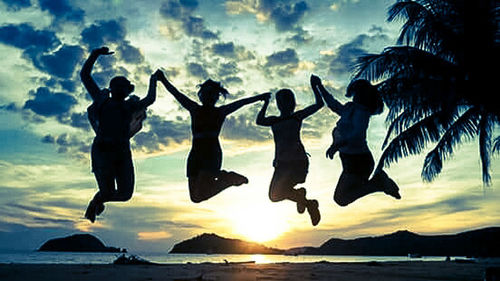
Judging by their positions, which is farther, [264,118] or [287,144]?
[264,118]

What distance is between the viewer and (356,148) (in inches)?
301

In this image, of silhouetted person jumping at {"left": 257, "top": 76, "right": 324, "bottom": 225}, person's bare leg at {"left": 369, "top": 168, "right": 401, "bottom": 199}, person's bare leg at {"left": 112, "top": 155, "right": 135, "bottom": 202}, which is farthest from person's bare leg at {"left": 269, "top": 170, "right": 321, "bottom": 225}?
person's bare leg at {"left": 112, "top": 155, "right": 135, "bottom": 202}

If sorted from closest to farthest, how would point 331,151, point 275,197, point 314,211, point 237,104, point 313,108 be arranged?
point 331,151, point 237,104, point 313,108, point 275,197, point 314,211

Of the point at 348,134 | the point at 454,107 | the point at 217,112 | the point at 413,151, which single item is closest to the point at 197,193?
the point at 217,112

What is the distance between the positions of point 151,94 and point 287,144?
88.0 inches

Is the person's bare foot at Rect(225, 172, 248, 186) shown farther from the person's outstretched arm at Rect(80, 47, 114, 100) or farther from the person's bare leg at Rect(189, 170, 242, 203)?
the person's outstretched arm at Rect(80, 47, 114, 100)

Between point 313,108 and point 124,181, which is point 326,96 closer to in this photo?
point 313,108

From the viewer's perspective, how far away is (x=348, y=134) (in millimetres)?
7699

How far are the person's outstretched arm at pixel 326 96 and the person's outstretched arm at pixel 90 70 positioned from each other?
3.09m

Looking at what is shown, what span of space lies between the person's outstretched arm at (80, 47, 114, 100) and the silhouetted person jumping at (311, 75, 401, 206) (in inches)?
137

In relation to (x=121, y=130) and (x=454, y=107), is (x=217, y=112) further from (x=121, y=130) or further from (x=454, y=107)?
(x=454, y=107)

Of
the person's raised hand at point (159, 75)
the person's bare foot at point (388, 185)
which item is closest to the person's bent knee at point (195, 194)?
the person's raised hand at point (159, 75)

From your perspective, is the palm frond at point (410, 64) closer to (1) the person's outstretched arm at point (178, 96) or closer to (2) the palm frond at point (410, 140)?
(2) the palm frond at point (410, 140)

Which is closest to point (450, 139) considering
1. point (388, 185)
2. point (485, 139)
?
point (485, 139)
